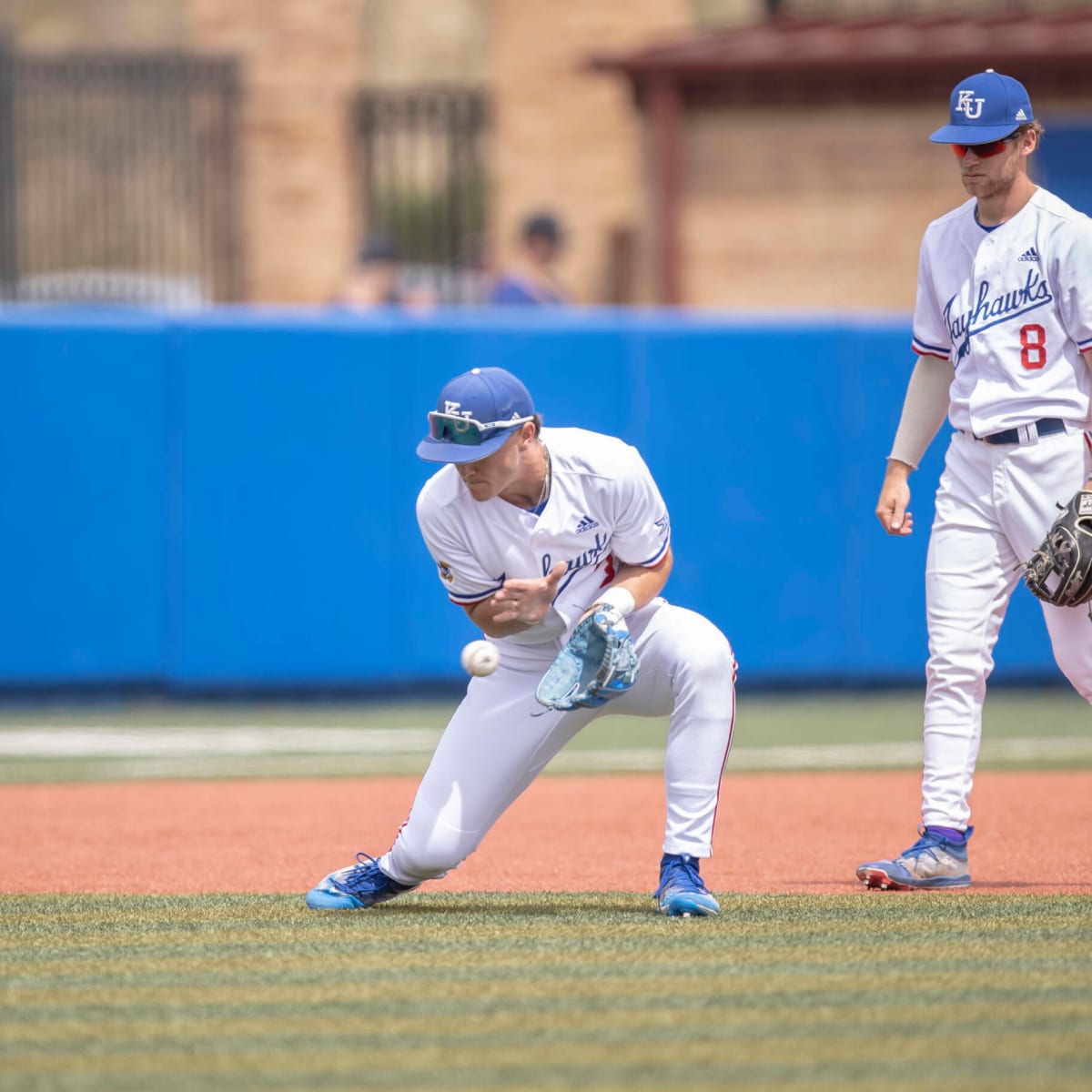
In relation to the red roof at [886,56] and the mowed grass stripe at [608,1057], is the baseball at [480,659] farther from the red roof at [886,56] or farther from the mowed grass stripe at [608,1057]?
the red roof at [886,56]

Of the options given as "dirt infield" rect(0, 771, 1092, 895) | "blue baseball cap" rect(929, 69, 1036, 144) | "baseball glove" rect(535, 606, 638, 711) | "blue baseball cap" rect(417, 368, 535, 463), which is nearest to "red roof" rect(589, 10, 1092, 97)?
"dirt infield" rect(0, 771, 1092, 895)

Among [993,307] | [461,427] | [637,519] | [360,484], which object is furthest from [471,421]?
[360,484]

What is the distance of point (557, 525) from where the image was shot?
4961mm

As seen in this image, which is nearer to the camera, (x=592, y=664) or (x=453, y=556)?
(x=592, y=664)

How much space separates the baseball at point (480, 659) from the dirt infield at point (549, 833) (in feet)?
3.50

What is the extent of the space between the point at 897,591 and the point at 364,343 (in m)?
3.57

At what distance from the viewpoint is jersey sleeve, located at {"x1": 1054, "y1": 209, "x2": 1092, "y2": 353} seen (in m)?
5.23

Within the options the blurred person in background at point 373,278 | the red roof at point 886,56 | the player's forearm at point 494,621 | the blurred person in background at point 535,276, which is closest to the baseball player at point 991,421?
the player's forearm at point 494,621

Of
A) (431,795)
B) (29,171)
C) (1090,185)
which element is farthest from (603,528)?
(29,171)

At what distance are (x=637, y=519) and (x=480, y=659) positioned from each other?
594 mm

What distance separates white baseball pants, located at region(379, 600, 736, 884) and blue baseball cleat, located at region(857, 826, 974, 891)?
25.2 inches

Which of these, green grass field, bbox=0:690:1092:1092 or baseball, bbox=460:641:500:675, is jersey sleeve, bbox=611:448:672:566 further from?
green grass field, bbox=0:690:1092:1092

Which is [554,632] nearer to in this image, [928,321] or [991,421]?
[991,421]

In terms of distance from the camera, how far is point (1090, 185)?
1476 cm
